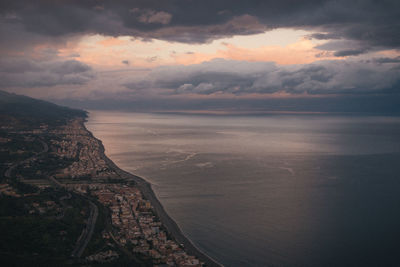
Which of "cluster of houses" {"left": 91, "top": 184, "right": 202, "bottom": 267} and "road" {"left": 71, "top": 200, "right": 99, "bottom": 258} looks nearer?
"cluster of houses" {"left": 91, "top": 184, "right": 202, "bottom": 267}

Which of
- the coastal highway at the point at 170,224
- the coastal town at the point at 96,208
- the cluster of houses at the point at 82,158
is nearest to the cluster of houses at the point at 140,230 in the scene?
the coastal town at the point at 96,208

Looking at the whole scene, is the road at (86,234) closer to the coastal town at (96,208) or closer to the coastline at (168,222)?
the coastal town at (96,208)

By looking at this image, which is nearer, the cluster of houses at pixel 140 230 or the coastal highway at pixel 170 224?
the cluster of houses at pixel 140 230

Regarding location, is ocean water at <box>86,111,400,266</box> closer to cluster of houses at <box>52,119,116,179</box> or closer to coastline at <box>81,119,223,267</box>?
coastline at <box>81,119,223,267</box>

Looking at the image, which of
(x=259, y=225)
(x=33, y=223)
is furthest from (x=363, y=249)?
(x=33, y=223)

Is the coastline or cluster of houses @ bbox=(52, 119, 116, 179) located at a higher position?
cluster of houses @ bbox=(52, 119, 116, 179)

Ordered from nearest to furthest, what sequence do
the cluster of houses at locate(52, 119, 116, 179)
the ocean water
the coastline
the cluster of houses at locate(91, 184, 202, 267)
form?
1. the cluster of houses at locate(91, 184, 202, 267)
2. the coastline
3. the ocean water
4. the cluster of houses at locate(52, 119, 116, 179)

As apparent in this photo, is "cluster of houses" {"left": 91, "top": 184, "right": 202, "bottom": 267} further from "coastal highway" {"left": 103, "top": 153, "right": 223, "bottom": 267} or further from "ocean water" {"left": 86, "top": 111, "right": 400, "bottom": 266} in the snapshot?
"ocean water" {"left": 86, "top": 111, "right": 400, "bottom": 266}

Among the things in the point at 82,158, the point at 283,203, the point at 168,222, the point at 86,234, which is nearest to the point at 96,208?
the point at 86,234

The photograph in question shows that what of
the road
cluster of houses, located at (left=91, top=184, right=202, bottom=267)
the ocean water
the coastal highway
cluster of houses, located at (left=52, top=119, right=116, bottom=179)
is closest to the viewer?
cluster of houses, located at (left=91, top=184, right=202, bottom=267)

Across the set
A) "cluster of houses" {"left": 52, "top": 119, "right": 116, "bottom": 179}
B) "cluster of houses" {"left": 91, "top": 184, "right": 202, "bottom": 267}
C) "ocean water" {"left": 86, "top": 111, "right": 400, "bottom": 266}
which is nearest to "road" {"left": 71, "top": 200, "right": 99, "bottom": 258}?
"cluster of houses" {"left": 91, "top": 184, "right": 202, "bottom": 267}

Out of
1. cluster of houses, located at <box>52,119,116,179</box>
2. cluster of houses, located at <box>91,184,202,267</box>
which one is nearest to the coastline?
cluster of houses, located at <box>91,184,202,267</box>
